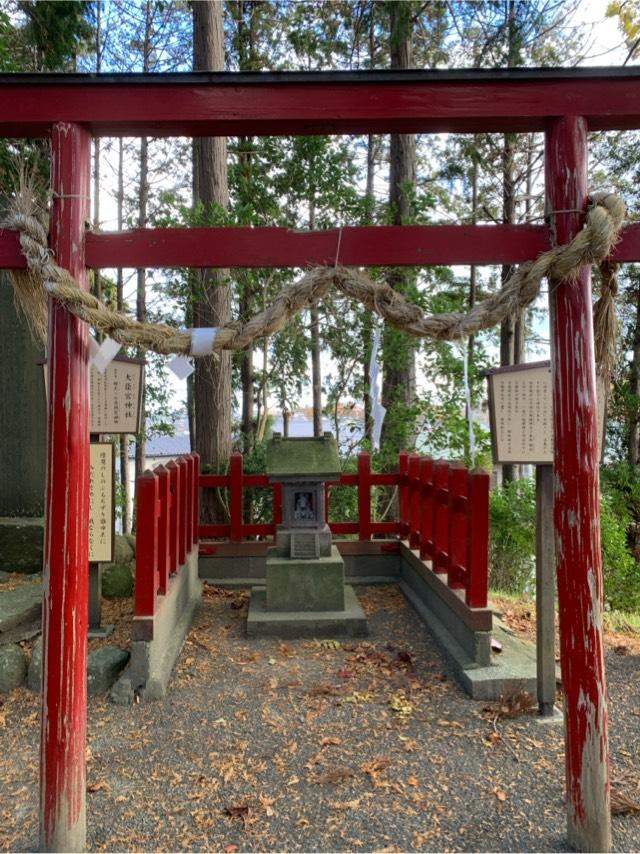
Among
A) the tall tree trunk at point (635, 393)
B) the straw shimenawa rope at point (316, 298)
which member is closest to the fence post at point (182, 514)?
the straw shimenawa rope at point (316, 298)

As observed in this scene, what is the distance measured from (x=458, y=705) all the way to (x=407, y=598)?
2.30 metres

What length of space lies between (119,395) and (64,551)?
8.61 feet

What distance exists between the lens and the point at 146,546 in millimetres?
4258

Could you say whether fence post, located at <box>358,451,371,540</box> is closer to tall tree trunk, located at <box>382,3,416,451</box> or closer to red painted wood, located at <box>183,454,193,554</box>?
tall tree trunk, located at <box>382,3,416,451</box>

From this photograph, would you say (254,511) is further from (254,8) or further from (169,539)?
(254,8)

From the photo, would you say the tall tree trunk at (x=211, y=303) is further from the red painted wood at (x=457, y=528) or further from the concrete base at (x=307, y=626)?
the red painted wood at (x=457, y=528)

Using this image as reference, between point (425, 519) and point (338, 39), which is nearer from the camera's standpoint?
point (425, 519)

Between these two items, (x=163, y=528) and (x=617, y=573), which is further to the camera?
(x=617, y=573)

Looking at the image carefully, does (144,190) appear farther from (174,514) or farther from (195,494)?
(174,514)

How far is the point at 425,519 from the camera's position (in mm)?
6098

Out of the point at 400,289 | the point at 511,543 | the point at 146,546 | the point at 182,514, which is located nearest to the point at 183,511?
the point at 182,514

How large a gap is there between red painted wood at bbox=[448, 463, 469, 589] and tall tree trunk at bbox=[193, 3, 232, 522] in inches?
152

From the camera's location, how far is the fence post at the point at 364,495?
7.04m

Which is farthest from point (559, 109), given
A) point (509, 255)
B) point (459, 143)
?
point (459, 143)
